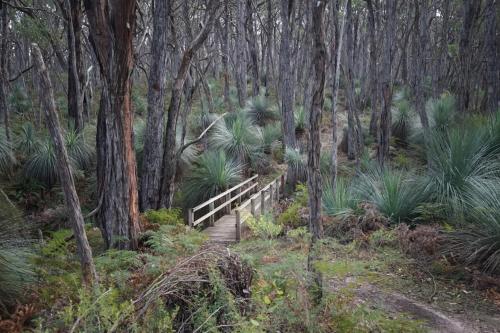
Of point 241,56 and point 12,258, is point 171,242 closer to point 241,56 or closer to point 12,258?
point 12,258

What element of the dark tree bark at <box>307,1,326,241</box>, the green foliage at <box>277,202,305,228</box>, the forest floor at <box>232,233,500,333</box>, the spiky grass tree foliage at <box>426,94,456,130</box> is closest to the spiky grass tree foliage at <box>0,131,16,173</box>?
the green foliage at <box>277,202,305,228</box>

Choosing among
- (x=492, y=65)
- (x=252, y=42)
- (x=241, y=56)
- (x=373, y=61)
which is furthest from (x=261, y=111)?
(x=492, y=65)

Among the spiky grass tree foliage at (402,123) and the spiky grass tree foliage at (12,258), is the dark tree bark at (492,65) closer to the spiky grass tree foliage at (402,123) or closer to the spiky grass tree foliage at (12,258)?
the spiky grass tree foliage at (402,123)

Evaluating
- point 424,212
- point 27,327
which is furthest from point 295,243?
point 27,327

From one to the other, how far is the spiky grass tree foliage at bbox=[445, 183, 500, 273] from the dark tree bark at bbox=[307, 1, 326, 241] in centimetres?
235

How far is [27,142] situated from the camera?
1385cm

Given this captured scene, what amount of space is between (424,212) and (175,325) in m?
4.92

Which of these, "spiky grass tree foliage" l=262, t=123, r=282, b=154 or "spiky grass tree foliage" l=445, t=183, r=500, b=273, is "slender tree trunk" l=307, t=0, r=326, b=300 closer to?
"spiky grass tree foliage" l=445, t=183, r=500, b=273

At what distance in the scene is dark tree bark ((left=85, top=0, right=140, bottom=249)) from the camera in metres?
5.44

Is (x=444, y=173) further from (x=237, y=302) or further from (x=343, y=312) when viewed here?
(x=237, y=302)

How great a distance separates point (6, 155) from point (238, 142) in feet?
24.0

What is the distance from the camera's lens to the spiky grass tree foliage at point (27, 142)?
1368 centimetres

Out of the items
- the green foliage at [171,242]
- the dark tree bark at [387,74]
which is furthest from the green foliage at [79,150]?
the dark tree bark at [387,74]

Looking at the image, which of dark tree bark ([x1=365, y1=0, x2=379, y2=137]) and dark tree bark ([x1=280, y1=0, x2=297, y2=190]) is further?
dark tree bark ([x1=280, y1=0, x2=297, y2=190])
